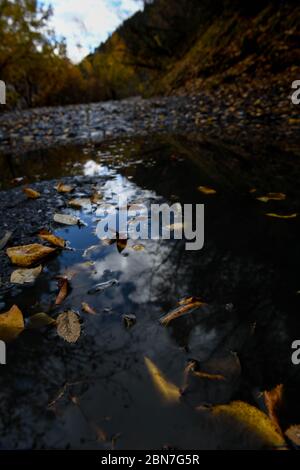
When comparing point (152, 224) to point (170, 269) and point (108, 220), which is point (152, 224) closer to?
point (108, 220)

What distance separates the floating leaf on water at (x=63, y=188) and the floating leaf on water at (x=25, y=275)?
1.15m

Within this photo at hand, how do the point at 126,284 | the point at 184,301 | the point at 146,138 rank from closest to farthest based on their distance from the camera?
the point at 184,301
the point at 126,284
the point at 146,138

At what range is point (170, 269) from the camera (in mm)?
1376

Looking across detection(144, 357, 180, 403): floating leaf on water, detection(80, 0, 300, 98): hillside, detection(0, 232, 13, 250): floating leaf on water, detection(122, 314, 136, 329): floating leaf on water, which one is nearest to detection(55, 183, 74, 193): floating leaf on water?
detection(0, 232, 13, 250): floating leaf on water

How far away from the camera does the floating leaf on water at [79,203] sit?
216 centimetres

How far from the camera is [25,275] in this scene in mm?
1370

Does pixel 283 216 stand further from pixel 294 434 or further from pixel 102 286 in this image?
pixel 294 434

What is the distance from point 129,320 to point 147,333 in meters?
0.09

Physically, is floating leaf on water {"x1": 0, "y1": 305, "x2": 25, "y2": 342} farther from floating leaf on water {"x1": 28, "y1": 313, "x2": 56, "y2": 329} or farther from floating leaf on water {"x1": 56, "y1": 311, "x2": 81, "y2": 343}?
floating leaf on water {"x1": 56, "y1": 311, "x2": 81, "y2": 343}

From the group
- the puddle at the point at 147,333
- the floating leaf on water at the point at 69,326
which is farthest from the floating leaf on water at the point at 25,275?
the floating leaf on water at the point at 69,326

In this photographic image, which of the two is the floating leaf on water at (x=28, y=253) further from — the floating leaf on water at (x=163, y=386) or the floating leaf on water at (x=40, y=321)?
the floating leaf on water at (x=163, y=386)

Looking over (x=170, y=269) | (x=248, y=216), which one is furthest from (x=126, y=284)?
(x=248, y=216)
